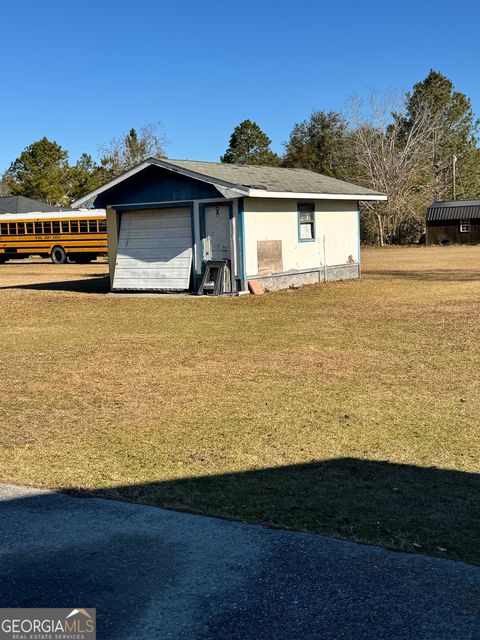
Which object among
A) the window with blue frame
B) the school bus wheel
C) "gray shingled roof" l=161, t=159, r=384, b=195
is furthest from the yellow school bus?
the window with blue frame

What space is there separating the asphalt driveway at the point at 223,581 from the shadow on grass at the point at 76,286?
59.3ft

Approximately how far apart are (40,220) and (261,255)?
1950 cm

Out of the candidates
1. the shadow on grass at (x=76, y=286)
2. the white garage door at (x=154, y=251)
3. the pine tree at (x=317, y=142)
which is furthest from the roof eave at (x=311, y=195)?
the pine tree at (x=317, y=142)

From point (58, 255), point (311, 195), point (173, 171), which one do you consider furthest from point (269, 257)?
point (58, 255)

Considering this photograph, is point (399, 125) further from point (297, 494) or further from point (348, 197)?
point (297, 494)

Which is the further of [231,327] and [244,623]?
[231,327]

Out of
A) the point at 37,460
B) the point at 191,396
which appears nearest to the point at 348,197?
the point at 191,396

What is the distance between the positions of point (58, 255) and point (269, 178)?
58.9 ft

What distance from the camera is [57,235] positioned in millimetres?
35688

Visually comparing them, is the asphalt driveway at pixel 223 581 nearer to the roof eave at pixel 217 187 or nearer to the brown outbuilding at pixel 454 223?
the roof eave at pixel 217 187

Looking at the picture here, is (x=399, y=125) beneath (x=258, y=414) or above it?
above

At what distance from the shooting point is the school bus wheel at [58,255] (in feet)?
119

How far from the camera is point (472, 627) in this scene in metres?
3.20

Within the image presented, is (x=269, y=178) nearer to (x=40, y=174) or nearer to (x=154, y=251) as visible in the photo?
(x=154, y=251)
